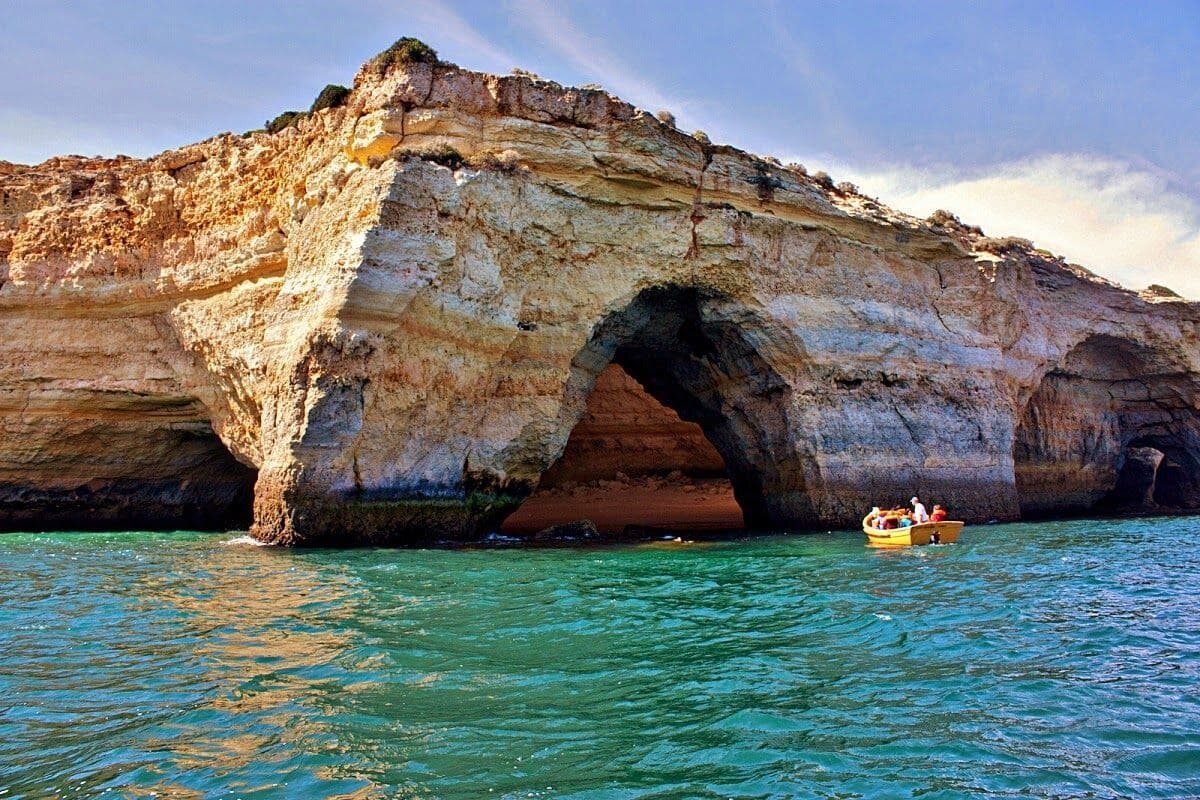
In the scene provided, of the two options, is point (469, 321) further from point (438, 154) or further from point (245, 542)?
point (245, 542)

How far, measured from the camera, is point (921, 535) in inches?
606

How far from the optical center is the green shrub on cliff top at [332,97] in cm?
1764

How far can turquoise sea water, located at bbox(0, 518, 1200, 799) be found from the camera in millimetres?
4344

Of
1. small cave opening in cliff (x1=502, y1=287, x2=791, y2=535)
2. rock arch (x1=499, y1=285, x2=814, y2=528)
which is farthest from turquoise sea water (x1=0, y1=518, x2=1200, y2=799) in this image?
small cave opening in cliff (x1=502, y1=287, x2=791, y2=535)

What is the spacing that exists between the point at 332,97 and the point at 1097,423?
23070mm

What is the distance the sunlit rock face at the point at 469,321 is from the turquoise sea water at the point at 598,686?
16.8 ft

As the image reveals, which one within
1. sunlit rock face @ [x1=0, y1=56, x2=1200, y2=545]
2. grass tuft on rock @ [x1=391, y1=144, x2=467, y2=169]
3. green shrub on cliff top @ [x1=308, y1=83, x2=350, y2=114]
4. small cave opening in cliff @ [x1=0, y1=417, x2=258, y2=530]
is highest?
green shrub on cliff top @ [x1=308, y1=83, x2=350, y2=114]

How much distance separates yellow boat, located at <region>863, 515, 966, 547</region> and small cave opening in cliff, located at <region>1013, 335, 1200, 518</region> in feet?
34.9

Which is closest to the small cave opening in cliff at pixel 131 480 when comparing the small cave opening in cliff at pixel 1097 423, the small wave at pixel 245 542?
the small wave at pixel 245 542

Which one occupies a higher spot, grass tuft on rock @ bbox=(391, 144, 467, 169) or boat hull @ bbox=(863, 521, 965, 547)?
grass tuft on rock @ bbox=(391, 144, 467, 169)

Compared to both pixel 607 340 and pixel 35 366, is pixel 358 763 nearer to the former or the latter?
pixel 607 340

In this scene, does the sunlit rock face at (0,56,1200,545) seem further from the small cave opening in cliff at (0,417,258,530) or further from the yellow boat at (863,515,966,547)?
the yellow boat at (863,515,966,547)

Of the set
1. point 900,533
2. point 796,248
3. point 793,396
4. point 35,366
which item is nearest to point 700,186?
point 796,248

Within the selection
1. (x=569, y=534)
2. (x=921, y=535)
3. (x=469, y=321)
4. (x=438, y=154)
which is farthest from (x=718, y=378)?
A: (x=438, y=154)
